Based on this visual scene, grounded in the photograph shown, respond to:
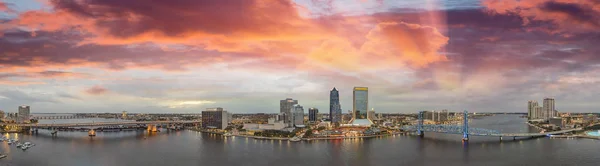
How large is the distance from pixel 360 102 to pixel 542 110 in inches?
1050

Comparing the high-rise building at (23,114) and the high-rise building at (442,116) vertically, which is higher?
the high-rise building at (23,114)

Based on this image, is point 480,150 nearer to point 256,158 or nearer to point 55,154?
point 256,158

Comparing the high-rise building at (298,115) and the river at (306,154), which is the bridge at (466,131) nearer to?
the river at (306,154)

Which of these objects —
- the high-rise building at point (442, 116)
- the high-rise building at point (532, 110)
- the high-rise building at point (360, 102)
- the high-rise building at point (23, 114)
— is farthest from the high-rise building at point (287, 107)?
the high-rise building at point (532, 110)

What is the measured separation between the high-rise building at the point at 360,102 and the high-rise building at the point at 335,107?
11.7 feet

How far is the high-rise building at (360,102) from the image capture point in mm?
48812

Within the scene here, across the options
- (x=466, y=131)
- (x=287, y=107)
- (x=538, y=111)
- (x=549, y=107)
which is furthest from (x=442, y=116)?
(x=466, y=131)

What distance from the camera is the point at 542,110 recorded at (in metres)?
58.2

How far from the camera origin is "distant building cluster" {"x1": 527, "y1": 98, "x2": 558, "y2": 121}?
5709cm

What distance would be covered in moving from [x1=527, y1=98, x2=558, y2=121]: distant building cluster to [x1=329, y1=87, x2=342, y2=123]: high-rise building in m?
25.4

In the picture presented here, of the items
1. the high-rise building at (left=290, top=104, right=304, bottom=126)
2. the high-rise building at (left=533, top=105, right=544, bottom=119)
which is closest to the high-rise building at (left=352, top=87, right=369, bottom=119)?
the high-rise building at (left=290, top=104, right=304, bottom=126)

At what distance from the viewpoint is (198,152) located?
19859mm

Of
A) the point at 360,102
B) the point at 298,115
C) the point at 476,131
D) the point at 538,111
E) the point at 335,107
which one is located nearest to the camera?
the point at 476,131

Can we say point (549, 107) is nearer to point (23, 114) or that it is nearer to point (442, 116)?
point (442, 116)
